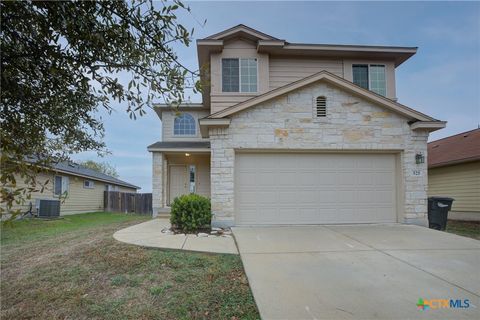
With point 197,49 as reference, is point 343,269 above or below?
below

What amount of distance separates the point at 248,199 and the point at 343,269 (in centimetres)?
413

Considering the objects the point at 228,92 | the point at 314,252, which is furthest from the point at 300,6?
the point at 314,252

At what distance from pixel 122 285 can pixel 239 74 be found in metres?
9.26

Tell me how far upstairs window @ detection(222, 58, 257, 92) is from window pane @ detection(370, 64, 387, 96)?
4994mm

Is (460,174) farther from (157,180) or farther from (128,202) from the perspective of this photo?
(128,202)

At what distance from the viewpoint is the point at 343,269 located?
471cm


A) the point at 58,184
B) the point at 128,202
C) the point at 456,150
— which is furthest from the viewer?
the point at 128,202

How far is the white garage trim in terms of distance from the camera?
8.55 metres

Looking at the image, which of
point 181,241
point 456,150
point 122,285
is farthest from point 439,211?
point 122,285

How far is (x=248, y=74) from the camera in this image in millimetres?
11711

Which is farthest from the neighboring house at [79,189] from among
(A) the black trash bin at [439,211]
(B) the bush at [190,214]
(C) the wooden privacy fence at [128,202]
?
(A) the black trash bin at [439,211]

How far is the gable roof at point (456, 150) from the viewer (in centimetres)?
1267

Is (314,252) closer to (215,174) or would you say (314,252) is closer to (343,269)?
(343,269)

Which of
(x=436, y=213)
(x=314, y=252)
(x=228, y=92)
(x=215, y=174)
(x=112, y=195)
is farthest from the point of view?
(x=112, y=195)
